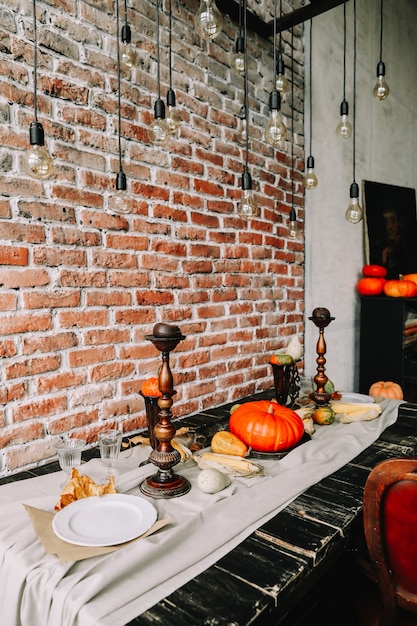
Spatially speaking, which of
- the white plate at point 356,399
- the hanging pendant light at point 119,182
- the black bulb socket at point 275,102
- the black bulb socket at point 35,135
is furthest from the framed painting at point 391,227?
the black bulb socket at point 35,135

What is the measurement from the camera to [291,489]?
1168mm

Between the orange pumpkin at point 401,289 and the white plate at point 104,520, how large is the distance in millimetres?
2512

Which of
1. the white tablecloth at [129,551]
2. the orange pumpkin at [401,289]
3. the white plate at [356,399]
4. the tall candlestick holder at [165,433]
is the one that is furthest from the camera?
the orange pumpkin at [401,289]

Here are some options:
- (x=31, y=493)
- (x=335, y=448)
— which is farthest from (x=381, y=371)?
(x=31, y=493)

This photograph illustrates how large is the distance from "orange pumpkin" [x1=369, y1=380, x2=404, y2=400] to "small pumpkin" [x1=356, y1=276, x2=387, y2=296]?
62cm

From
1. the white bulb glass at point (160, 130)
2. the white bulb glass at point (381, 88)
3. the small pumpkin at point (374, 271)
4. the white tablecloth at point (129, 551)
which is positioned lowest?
the white tablecloth at point (129, 551)

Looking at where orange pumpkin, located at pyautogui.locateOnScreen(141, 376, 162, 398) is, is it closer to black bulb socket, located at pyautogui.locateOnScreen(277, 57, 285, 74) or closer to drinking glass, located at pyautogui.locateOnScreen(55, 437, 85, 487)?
drinking glass, located at pyautogui.locateOnScreen(55, 437, 85, 487)

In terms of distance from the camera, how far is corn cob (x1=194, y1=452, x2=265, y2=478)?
1248 millimetres

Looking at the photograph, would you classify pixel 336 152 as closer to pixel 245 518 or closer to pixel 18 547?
pixel 245 518

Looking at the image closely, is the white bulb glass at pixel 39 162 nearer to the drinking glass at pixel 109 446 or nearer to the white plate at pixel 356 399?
the drinking glass at pixel 109 446

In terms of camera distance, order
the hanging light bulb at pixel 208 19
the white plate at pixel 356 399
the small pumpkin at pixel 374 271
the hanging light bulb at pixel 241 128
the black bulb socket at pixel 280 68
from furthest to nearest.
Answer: the small pumpkin at pixel 374 271 → the hanging light bulb at pixel 241 128 → the white plate at pixel 356 399 → the black bulb socket at pixel 280 68 → the hanging light bulb at pixel 208 19

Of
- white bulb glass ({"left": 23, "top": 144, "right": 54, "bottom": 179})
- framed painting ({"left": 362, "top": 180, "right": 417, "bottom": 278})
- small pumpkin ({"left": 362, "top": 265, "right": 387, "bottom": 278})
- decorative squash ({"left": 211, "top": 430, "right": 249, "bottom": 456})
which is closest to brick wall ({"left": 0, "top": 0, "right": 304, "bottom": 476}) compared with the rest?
white bulb glass ({"left": 23, "top": 144, "right": 54, "bottom": 179})

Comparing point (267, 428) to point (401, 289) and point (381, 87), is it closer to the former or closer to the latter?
point (381, 87)

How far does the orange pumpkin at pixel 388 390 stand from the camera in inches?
111
